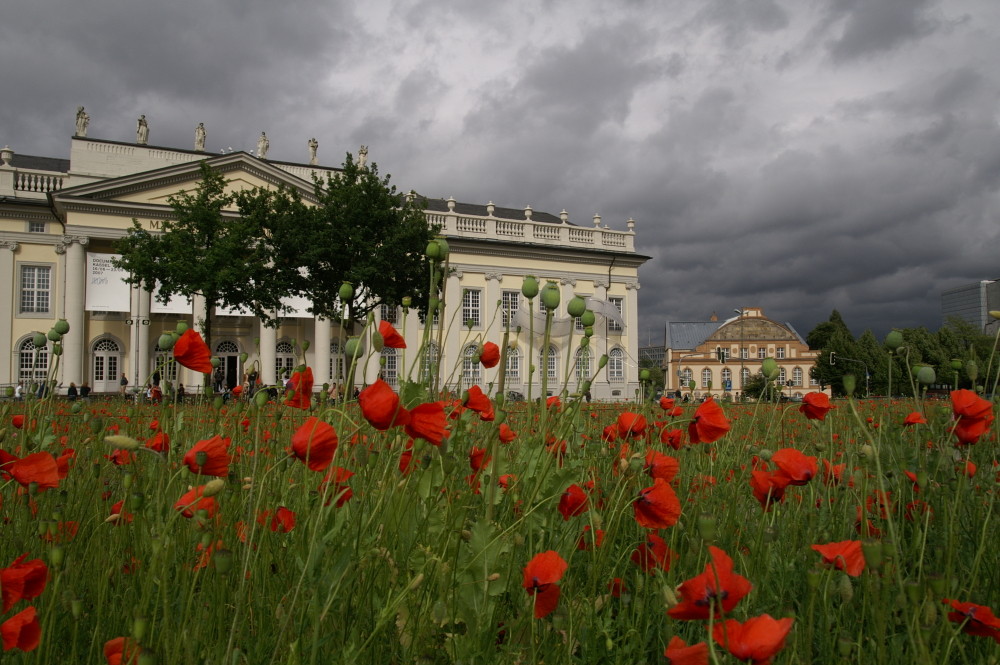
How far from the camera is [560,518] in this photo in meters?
1.72

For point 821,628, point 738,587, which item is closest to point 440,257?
point 738,587

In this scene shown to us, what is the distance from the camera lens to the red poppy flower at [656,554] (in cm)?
131

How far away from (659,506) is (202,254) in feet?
62.5

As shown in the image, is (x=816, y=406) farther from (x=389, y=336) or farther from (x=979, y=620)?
(x=389, y=336)

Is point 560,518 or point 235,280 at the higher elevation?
point 235,280

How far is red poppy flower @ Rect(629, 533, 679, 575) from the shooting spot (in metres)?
1.31

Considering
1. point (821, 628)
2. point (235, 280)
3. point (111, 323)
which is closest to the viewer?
point (821, 628)

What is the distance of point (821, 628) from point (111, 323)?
2824cm

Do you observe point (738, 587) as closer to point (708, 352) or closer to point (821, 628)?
point (821, 628)

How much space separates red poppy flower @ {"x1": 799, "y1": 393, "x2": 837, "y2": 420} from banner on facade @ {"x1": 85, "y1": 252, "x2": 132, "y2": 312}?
89.8ft

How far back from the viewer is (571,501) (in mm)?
1316

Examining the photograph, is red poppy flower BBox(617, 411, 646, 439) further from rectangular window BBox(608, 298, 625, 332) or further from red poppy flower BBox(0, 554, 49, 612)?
rectangular window BBox(608, 298, 625, 332)

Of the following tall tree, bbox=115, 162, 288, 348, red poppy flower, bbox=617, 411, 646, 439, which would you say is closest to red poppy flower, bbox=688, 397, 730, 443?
red poppy flower, bbox=617, 411, 646, 439

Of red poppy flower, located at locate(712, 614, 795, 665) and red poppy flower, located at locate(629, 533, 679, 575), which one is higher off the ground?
red poppy flower, located at locate(712, 614, 795, 665)
